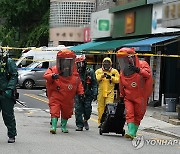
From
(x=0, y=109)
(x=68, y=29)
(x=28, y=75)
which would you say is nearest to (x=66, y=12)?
(x=68, y=29)

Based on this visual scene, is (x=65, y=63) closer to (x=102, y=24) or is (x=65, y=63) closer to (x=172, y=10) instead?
(x=172, y=10)

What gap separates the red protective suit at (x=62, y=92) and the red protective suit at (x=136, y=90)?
4.06 ft

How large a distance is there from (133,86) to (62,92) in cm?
173

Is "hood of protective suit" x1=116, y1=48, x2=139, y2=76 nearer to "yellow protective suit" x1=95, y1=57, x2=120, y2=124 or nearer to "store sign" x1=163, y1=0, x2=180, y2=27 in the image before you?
"yellow protective suit" x1=95, y1=57, x2=120, y2=124

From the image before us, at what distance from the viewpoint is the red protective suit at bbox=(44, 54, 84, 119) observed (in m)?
11.9

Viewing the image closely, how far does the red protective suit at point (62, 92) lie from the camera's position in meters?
11.9

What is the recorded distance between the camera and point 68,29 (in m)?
38.6

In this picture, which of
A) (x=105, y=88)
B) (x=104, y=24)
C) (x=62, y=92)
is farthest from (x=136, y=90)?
(x=104, y=24)

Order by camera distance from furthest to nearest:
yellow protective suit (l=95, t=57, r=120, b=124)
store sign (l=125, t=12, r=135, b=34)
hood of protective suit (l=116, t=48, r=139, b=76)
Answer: store sign (l=125, t=12, r=135, b=34) < yellow protective suit (l=95, t=57, r=120, b=124) < hood of protective suit (l=116, t=48, r=139, b=76)

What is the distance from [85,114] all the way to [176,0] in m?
6.14

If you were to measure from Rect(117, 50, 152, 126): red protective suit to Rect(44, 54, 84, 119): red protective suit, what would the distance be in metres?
1.24

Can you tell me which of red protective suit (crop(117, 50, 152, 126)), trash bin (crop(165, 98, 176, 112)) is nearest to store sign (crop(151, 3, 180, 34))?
trash bin (crop(165, 98, 176, 112))

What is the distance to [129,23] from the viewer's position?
79.0 feet

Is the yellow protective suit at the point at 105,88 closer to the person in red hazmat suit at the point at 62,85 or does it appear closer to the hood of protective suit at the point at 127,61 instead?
the person in red hazmat suit at the point at 62,85
